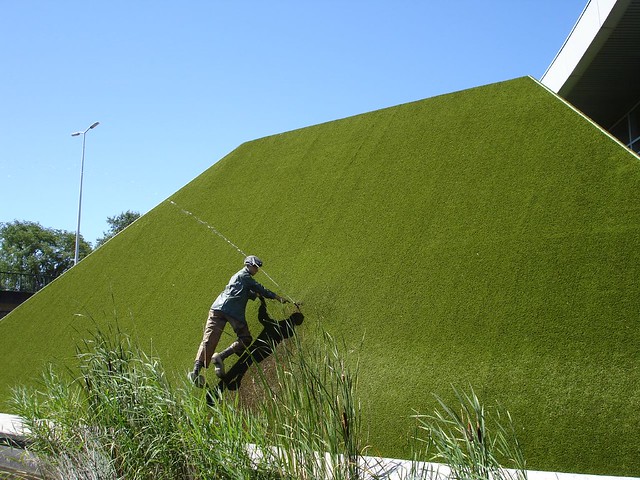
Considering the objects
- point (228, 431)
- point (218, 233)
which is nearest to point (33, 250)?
point (218, 233)

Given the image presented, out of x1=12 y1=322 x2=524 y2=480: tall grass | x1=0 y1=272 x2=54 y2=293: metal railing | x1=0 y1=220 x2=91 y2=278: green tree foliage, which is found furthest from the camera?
x1=0 y1=220 x2=91 y2=278: green tree foliage

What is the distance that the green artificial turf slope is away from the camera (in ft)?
18.8

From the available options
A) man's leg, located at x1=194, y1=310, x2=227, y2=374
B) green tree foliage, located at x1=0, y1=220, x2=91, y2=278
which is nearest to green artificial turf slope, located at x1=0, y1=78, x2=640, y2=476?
man's leg, located at x1=194, y1=310, x2=227, y2=374

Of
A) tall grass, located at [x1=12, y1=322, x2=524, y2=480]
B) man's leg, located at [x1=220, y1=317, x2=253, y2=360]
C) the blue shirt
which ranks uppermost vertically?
the blue shirt

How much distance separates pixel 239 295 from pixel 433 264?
2.50 m

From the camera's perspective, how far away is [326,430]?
3406mm

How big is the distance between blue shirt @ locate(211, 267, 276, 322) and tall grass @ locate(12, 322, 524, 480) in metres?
2.44

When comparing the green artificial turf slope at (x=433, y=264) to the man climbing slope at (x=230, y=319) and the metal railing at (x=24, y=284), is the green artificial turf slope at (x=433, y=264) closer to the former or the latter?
the man climbing slope at (x=230, y=319)

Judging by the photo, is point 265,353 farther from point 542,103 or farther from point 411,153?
point 542,103

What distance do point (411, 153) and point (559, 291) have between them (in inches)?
158

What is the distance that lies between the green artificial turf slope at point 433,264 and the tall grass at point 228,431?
0.83 metres

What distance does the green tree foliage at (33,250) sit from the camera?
6003 cm

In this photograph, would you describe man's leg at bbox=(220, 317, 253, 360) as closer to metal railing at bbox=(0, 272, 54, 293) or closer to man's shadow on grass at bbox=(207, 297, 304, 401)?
man's shadow on grass at bbox=(207, 297, 304, 401)

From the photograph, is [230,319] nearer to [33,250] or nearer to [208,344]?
[208,344]
